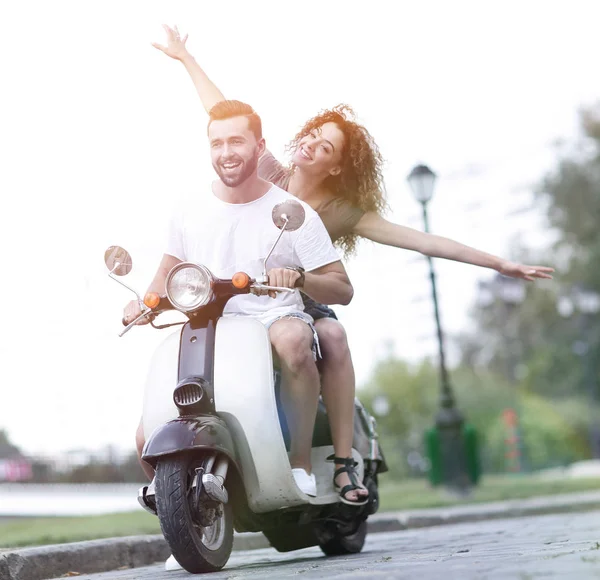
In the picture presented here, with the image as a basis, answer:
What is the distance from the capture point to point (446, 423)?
1538cm

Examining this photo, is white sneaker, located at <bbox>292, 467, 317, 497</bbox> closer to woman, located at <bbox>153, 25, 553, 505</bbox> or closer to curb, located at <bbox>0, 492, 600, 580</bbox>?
woman, located at <bbox>153, 25, 553, 505</bbox>

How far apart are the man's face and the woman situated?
383 mm

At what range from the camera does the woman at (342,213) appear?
5020 millimetres

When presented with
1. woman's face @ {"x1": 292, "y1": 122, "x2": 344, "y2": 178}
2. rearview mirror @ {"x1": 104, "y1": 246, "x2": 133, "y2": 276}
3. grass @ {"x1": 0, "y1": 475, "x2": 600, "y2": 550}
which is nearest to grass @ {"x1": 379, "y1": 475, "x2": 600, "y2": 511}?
grass @ {"x1": 0, "y1": 475, "x2": 600, "y2": 550}

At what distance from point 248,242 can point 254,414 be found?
27.7 inches

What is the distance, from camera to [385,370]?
1412 inches

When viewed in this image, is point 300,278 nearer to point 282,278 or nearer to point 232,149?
point 282,278

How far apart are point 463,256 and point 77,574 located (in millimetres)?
2303

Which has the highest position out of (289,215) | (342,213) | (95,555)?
(342,213)

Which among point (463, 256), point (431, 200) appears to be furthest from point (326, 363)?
point (431, 200)

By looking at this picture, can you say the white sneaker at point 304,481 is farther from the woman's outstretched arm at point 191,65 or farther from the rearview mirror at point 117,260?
the woman's outstretched arm at point 191,65

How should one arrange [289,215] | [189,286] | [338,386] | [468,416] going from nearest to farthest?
[289,215] → [189,286] → [338,386] → [468,416]

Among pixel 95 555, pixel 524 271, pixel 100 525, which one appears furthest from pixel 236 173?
pixel 100 525

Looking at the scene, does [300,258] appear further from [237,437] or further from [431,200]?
[431,200]
